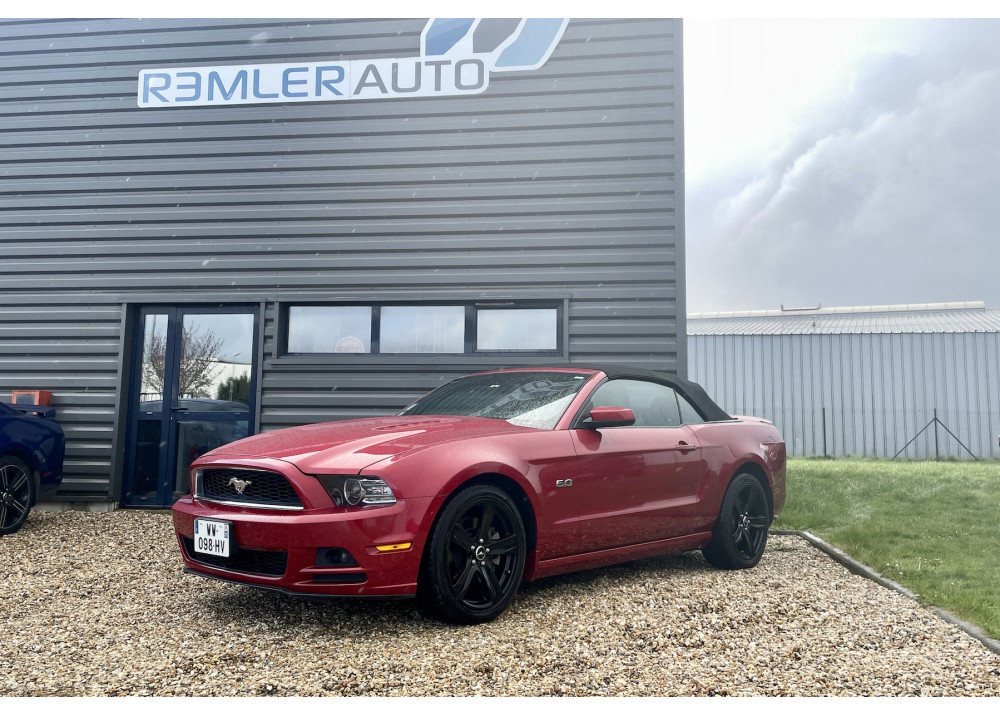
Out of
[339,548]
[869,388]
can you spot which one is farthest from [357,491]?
[869,388]

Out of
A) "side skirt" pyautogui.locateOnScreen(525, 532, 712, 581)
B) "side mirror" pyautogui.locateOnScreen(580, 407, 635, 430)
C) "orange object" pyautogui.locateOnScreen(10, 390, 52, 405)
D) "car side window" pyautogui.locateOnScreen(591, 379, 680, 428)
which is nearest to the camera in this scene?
"side skirt" pyautogui.locateOnScreen(525, 532, 712, 581)

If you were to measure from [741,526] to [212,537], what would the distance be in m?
3.56

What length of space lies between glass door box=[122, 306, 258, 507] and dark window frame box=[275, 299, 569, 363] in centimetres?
32

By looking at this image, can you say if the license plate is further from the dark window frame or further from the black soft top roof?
the dark window frame

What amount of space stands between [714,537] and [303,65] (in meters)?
6.42

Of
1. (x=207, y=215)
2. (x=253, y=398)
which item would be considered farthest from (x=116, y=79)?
(x=253, y=398)

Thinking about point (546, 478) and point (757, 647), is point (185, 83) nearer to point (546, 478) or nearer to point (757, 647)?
point (546, 478)

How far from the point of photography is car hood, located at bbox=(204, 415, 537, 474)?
3.84 metres

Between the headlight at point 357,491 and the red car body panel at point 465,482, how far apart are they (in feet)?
0.10

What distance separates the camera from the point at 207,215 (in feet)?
28.2

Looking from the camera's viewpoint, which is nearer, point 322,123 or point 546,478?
point 546,478

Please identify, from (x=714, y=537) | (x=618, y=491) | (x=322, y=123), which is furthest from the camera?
(x=322, y=123)

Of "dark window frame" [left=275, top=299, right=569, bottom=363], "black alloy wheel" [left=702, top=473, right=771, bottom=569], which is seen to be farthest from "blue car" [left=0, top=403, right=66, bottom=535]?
"black alloy wheel" [left=702, top=473, right=771, bottom=569]

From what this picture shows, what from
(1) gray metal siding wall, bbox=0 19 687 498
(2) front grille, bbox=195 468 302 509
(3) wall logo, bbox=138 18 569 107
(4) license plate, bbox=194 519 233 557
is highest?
(3) wall logo, bbox=138 18 569 107
